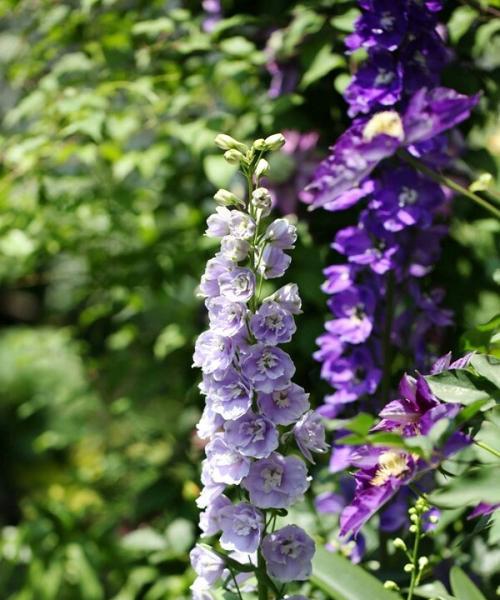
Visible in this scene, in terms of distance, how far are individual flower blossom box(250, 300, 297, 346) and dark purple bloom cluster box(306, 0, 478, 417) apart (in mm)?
317

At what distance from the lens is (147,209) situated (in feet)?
7.18

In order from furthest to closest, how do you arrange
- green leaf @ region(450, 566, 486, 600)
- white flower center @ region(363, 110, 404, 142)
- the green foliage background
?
the green foliage background
white flower center @ region(363, 110, 404, 142)
green leaf @ region(450, 566, 486, 600)

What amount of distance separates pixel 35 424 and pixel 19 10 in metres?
2.88

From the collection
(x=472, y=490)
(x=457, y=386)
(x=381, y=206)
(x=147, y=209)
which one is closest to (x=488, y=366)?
(x=457, y=386)

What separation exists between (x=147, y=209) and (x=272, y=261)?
1261 millimetres

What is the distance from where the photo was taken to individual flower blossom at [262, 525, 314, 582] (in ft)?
3.12

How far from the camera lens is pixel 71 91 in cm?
174

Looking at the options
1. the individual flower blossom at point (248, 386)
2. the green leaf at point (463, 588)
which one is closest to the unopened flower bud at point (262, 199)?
the individual flower blossom at point (248, 386)

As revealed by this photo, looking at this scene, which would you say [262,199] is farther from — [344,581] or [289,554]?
[344,581]

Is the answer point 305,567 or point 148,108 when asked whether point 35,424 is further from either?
point 305,567

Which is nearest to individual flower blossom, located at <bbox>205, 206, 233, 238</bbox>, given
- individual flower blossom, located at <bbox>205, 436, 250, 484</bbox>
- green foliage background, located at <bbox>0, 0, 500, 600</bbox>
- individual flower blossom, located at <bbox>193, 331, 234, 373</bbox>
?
individual flower blossom, located at <bbox>193, 331, 234, 373</bbox>

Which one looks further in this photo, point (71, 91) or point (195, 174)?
point (195, 174)

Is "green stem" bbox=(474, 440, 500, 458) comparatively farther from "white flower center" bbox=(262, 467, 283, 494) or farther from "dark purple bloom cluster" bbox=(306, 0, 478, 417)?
"dark purple bloom cluster" bbox=(306, 0, 478, 417)

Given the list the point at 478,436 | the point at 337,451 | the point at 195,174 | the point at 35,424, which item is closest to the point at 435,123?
the point at 478,436
